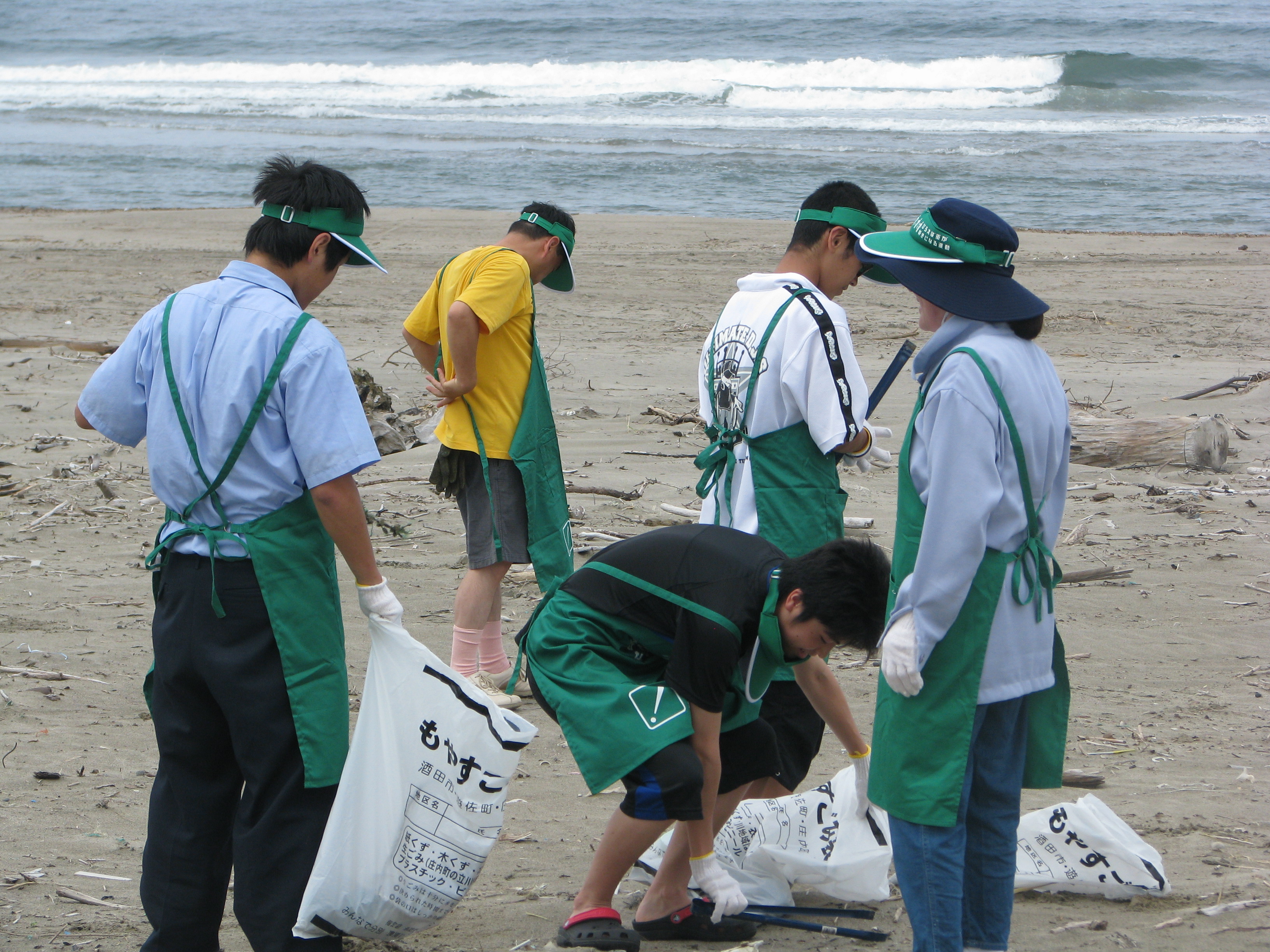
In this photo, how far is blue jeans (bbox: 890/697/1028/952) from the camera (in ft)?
8.40

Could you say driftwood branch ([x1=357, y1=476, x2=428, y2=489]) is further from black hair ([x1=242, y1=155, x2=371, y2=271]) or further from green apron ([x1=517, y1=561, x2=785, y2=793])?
black hair ([x1=242, y1=155, x2=371, y2=271])

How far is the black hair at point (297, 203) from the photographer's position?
8.79 feet

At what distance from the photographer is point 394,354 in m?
9.45

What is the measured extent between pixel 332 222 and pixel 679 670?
1.34 m

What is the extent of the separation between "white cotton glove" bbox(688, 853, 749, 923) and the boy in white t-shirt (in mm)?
435

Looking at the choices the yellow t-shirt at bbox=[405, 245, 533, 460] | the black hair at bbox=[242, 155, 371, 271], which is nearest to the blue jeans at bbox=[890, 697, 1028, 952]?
the black hair at bbox=[242, 155, 371, 271]

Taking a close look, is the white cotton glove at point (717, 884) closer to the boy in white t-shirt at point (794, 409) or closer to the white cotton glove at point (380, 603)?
the boy in white t-shirt at point (794, 409)

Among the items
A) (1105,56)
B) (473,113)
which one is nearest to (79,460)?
(473,113)

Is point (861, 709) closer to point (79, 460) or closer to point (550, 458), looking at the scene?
point (550, 458)

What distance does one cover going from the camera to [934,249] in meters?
2.65

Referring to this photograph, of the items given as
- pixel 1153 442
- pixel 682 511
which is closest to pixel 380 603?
pixel 682 511

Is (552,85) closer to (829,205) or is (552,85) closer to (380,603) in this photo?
(829,205)

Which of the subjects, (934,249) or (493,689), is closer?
(934,249)

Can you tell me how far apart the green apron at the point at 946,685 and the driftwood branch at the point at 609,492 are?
13.9 feet
